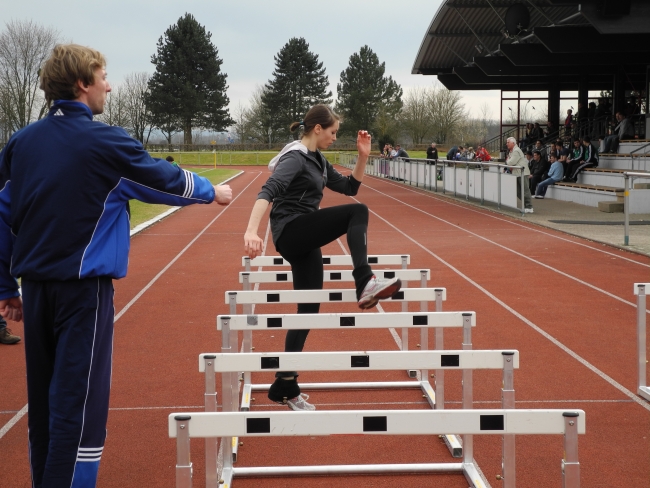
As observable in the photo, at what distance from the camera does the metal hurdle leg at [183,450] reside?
2904mm

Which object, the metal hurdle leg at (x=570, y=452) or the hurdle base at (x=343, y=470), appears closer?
the metal hurdle leg at (x=570, y=452)

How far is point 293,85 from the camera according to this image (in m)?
94.4

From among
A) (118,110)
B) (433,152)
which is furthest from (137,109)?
(433,152)

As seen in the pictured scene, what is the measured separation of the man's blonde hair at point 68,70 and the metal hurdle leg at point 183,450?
4.13 feet

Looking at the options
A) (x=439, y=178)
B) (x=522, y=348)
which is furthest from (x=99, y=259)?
(x=439, y=178)

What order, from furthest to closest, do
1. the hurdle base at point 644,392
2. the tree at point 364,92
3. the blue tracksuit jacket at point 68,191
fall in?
1. the tree at point 364,92
2. the hurdle base at point 644,392
3. the blue tracksuit jacket at point 68,191

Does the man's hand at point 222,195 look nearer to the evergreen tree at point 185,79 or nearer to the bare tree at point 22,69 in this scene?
the bare tree at point 22,69

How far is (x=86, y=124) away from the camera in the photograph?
3086mm

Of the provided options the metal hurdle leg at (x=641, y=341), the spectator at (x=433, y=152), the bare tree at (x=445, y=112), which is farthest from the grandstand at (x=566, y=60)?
the bare tree at (x=445, y=112)

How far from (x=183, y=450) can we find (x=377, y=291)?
2.00m

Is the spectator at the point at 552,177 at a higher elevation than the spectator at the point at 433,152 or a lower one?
lower

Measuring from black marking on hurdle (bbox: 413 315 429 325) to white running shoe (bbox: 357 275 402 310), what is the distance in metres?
0.19

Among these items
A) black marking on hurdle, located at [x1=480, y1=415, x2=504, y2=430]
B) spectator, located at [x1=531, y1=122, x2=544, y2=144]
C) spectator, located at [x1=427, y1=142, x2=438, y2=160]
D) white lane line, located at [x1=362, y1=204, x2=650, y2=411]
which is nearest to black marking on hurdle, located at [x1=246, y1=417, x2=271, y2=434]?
black marking on hurdle, located at [x1=480, y1=415, x2=504, y2=430]

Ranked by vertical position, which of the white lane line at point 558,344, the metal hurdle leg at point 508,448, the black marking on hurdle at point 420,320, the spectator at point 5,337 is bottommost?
the white lane line at point 558,344
